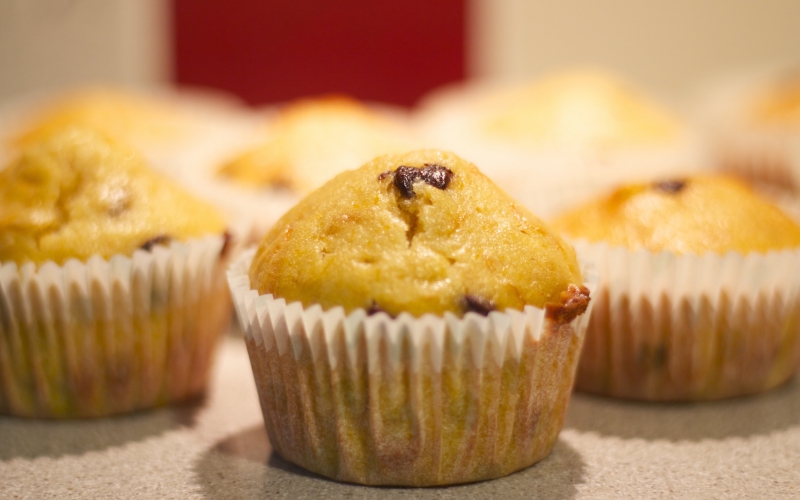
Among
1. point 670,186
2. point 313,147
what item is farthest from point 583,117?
point 670,186

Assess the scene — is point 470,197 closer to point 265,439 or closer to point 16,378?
point 265,439

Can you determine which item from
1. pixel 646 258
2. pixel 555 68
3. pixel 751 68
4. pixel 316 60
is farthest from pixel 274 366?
pixel 751 68

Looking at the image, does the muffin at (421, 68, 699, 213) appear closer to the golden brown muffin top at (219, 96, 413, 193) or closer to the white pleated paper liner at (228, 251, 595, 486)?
the golden brown muffin top at (219, 96, 413, 193)

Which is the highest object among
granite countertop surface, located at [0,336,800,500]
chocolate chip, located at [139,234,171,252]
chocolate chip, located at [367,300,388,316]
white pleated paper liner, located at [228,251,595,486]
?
chocolate chip, located at [139,234,171,252]

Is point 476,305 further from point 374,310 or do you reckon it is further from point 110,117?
point 110,117

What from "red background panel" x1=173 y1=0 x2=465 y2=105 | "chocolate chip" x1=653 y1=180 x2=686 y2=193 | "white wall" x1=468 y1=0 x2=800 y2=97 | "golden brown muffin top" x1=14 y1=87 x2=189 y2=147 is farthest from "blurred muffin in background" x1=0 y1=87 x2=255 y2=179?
"chocolate chip" x1=653 y1=180 x2=686 y2=193
